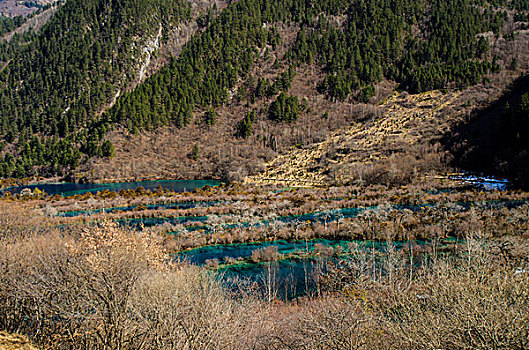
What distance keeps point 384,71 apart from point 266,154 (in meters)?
44.7

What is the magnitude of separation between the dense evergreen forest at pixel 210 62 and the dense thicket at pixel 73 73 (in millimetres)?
381

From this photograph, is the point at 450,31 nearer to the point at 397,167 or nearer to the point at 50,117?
the point at 397,167

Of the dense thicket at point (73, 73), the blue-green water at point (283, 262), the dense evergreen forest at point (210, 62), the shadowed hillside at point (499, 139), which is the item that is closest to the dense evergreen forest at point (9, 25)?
the dense thicket at point (73, 73)

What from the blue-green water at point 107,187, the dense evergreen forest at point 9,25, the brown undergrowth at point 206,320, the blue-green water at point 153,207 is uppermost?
the dense evergreen forest at point 9,25

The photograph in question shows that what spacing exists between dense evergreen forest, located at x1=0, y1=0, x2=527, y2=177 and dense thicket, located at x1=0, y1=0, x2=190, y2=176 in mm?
381

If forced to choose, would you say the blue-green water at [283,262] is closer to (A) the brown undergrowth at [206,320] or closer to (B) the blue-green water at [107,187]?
(A) the brown undergrowth at [206,320]

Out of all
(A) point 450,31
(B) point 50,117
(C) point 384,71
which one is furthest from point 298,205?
(B) point 50,117

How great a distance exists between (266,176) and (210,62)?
195 feet

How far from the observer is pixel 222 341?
314 inches

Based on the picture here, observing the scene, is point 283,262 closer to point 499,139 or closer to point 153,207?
point 153,207

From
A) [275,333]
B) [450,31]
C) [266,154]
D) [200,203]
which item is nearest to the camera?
[275,333]

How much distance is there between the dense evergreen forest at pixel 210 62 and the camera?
292 ft

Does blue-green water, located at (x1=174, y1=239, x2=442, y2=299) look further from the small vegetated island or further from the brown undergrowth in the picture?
the brown undergrowth

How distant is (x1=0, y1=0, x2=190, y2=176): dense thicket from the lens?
91.9 metres
